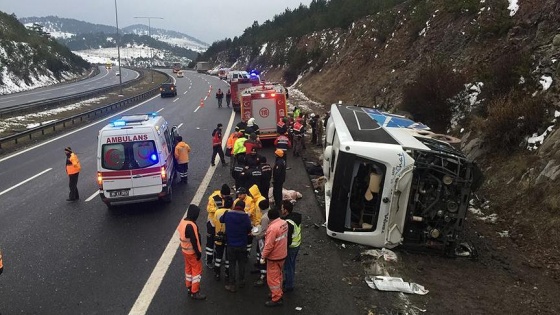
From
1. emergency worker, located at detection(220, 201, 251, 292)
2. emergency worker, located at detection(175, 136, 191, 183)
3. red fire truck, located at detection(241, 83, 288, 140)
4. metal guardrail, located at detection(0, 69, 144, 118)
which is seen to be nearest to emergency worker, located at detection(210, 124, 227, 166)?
emergency worker, located at detection(175, 136, 191, 183)

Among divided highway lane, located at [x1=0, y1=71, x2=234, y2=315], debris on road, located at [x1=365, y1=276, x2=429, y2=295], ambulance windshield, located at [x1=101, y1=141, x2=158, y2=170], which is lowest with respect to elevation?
divided highway lane, located at [x1=0, y1=71, x2=234, y2=315]

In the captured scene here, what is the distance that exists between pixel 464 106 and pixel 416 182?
8.32 metres

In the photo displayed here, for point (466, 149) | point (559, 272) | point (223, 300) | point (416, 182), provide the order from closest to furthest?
point (223, 300)
point (559, 272)
point (416, 182)
point (466, 149)

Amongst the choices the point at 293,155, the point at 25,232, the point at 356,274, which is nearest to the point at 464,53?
the point at 293,155

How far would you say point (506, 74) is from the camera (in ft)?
44.0

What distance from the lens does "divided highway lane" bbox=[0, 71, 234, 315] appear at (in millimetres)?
7133

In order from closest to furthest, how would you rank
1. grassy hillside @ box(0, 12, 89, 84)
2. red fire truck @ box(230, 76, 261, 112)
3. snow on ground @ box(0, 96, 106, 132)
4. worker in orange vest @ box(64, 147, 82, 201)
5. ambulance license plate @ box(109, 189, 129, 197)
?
ambulance license plate @ box(109, 189, 129, 197) → worker in orange vest @ box(64, 147, 82, 201) → snow on ground @ box(0, 96, 106, 132) → red fire truck @ box(230, 76, 261, 112) → grassy hillside @ box(0, 12, 89, 84)

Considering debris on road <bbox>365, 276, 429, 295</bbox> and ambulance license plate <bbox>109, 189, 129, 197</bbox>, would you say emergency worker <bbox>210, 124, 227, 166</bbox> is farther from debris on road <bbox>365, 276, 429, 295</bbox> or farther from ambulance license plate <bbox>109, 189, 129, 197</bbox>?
debris on road <bbox>365, 276, 429, 295</bbox>

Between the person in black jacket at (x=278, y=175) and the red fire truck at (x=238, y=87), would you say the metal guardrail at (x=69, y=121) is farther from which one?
the person in black jacket at (x=278, y=175)

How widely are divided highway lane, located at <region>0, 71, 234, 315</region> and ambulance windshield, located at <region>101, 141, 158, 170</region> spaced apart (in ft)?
4.35

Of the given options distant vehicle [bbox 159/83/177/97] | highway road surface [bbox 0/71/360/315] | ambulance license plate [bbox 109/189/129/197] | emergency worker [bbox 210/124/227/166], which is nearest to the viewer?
highway road surface [bbox 0/71/360/315]

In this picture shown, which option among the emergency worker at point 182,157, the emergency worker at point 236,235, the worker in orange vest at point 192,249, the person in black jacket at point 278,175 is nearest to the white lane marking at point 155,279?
the worker in orange vest at point 192,249

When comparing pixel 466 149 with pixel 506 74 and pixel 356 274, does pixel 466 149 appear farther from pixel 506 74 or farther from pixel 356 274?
pixel 356 274

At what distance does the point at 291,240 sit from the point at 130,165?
18.1ft
